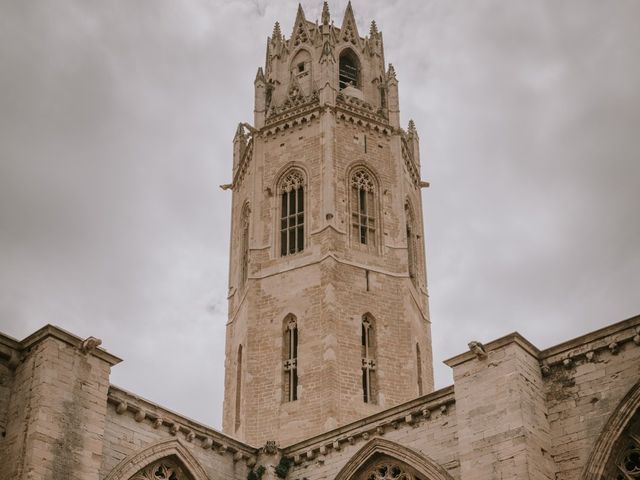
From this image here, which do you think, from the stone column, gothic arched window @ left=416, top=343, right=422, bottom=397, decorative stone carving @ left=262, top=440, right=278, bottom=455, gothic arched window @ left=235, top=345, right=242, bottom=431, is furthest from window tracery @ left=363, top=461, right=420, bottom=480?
gothic arched window @ left=235, top=345, right=242, bottom=431

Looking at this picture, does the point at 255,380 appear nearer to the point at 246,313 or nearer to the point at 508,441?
the point at 246,313

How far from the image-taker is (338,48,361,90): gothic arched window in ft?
105

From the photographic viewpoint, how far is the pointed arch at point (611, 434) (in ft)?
53.3

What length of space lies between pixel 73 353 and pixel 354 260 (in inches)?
440

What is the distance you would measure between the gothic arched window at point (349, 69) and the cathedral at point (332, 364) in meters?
0.08

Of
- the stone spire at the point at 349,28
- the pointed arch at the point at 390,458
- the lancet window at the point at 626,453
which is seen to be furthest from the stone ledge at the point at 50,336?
the stone spire at the point at 349,28

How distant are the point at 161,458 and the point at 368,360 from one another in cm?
849

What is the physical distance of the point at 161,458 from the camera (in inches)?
738

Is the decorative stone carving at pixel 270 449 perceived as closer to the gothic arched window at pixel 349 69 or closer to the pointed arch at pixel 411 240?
the pointed arch at pixel 411 240

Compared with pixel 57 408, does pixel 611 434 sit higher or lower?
lower

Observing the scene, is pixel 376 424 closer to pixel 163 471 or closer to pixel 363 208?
pixel 163 471

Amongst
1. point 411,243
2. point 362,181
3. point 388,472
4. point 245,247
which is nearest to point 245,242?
point 245,247

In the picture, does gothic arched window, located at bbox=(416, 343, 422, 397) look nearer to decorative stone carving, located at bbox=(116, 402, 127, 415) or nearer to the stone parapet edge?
the stone parapet edge

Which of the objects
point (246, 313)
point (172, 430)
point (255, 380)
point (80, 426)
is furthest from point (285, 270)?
point (80, 426)
